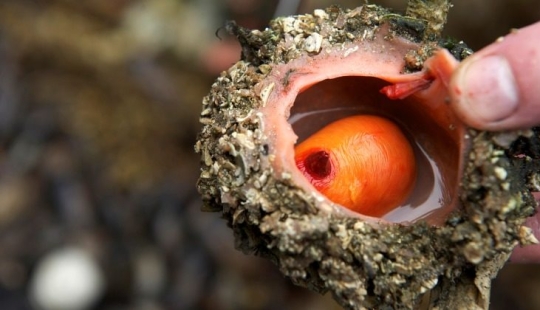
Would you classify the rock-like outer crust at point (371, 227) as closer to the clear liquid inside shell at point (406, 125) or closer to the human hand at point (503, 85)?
the human hand at point (503, 85)

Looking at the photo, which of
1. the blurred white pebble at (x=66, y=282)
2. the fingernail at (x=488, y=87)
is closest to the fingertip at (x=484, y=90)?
the fingernail at (x=488, y=87)

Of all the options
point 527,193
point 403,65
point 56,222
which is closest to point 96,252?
point 56,222

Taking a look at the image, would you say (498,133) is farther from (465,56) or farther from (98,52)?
(98,52)

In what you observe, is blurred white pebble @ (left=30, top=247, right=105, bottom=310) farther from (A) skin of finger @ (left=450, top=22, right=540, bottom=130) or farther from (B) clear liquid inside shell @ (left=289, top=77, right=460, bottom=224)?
(A) skin of finger @ (left=450, top=22, right=540, bottom=130)

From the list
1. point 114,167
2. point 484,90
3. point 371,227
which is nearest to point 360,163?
point 371,227

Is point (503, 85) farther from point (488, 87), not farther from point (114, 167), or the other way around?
point (114, 167)
